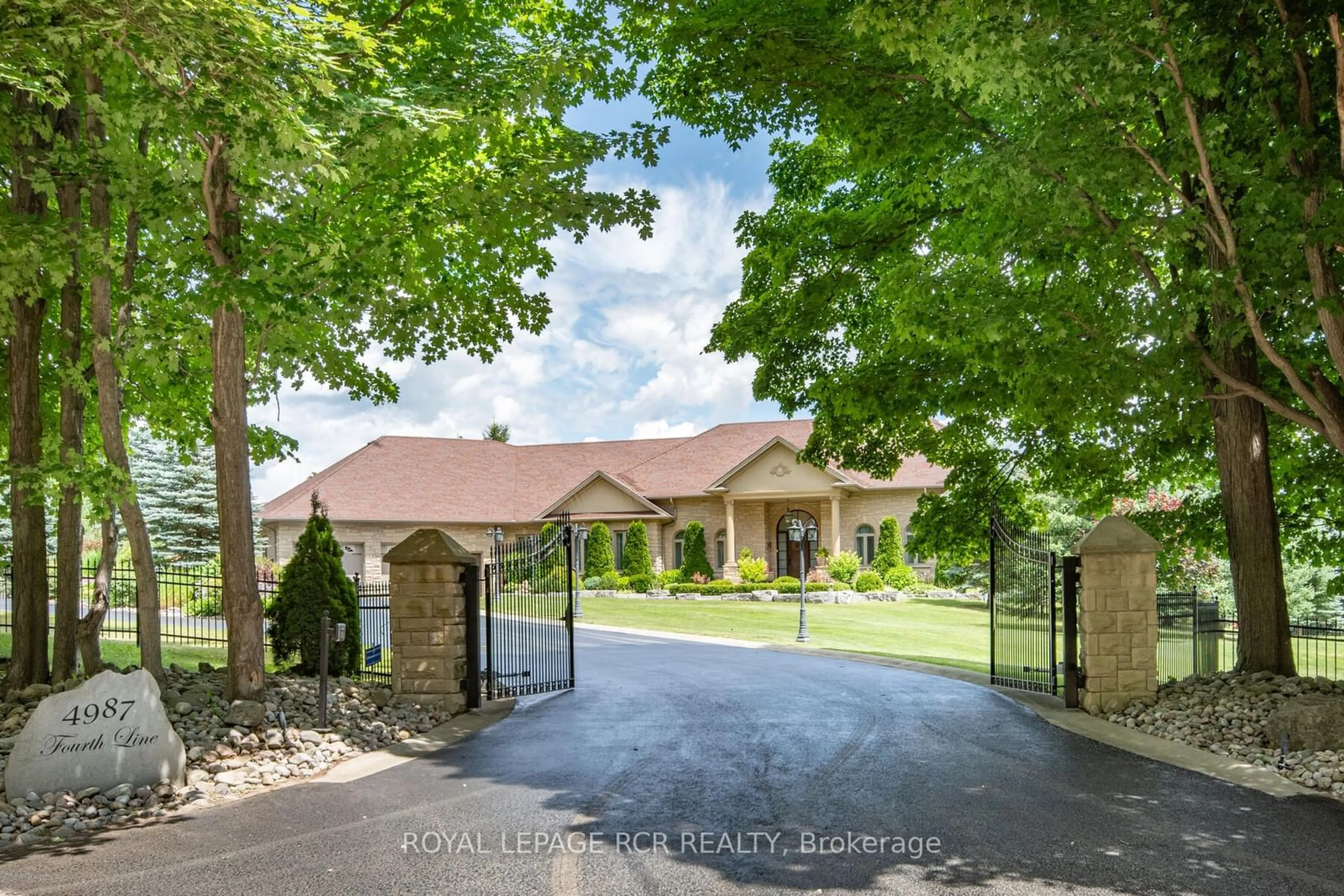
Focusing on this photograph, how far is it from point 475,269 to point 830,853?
10.6 meters

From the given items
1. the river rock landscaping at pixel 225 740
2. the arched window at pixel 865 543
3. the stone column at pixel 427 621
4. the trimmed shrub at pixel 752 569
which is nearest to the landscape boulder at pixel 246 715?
the river rock landscaping at pixel 225 740

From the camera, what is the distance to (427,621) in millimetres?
12109

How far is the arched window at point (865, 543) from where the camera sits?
4081 centimetres

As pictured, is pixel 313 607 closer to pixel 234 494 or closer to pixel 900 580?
pixel 234 494

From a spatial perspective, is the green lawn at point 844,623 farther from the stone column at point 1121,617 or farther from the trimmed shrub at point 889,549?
the stone column at point 1121,617

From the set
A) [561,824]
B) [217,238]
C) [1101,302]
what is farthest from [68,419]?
[1101,302]

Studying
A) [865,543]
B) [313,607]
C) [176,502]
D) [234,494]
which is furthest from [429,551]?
[865,543]

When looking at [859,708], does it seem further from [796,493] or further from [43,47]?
[796,493]

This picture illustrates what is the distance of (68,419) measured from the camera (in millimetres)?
11594

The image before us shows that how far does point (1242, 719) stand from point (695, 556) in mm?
31183

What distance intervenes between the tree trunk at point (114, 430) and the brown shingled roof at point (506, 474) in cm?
2911

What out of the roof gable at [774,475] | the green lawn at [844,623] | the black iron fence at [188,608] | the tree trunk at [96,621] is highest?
the roof gable at [774,475]

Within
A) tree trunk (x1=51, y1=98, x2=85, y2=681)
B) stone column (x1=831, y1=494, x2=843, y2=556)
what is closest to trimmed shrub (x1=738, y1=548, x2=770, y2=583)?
stone column (x1=831, y1=494, x2=843, y2=556)

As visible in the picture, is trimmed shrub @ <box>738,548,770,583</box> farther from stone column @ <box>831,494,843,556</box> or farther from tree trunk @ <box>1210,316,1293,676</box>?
Result: tree trunk @ <box>1210,316,1293,676</box>
